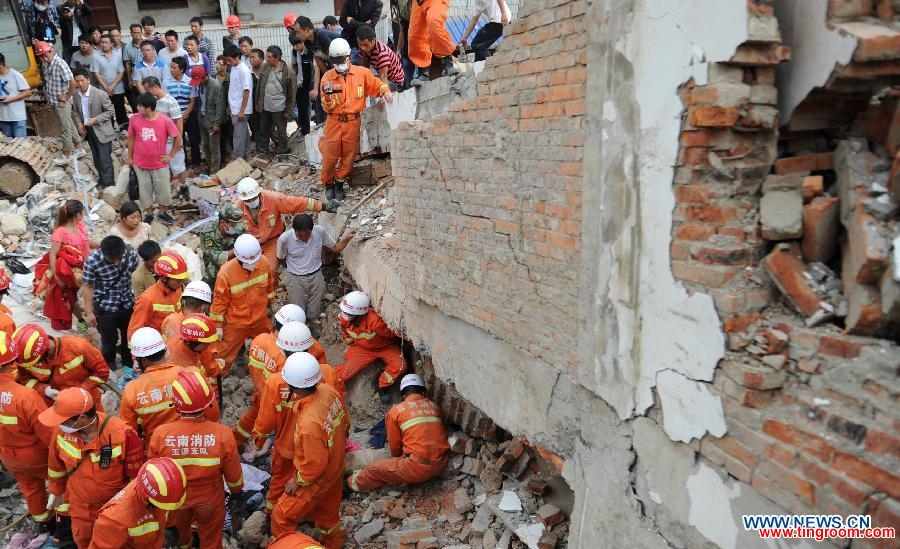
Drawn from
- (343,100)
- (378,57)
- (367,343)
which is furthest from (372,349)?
(378,57)

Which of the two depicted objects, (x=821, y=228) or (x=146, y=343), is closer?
(x=821, y=228)

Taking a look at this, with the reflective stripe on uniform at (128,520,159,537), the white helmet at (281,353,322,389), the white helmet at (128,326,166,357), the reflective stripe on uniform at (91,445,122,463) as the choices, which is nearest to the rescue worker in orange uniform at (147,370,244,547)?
the reflective stripe on uniform at (91,445,122,463)

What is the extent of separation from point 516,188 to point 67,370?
4.44 metres

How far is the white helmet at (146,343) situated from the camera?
5234 millimetres

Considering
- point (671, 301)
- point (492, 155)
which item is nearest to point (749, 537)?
point (671, 301)

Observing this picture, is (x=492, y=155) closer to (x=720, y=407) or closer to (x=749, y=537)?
(x=720, y=407)

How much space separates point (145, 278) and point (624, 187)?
20.9 ft

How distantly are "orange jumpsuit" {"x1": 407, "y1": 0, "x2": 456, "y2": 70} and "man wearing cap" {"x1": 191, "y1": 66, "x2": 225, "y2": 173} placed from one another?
483cm

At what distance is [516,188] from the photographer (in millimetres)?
3701

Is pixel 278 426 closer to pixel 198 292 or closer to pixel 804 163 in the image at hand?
pixel 198 292

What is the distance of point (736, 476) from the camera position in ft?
8.29

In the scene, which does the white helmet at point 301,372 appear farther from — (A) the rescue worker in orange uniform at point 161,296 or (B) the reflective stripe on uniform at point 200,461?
(A) the rescue worker in orange uniform at point 161,296

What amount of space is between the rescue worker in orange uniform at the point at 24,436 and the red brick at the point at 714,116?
5.23 metres

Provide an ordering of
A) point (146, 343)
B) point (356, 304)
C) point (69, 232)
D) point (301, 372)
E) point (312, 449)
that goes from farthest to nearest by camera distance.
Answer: point (69, 232), point (356, 304), point (146, 343), point (301, 372), point (312, 449)
